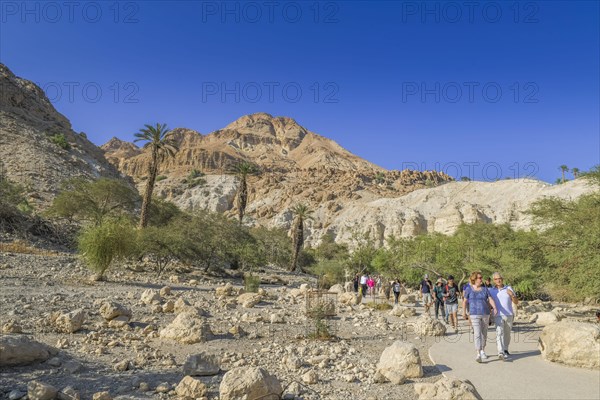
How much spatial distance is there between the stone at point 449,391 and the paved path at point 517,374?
673 millimetres

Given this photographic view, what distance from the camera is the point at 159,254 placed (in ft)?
75.6

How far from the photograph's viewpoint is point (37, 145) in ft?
143

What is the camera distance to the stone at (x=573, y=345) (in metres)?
6.57

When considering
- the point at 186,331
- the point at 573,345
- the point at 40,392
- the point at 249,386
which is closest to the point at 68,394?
the point at 40,392

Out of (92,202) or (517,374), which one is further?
(92,202)

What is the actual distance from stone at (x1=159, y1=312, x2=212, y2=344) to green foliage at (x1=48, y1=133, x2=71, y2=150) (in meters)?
48.6

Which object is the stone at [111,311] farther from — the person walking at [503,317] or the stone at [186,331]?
the person walking at [503,317]

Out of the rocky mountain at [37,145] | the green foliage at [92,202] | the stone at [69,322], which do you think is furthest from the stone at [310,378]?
the rocky mountain at [37,145]

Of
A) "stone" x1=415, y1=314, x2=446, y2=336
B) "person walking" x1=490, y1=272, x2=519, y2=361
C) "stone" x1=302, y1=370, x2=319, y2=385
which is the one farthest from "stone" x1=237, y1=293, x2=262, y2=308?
"person walking" x1=490, y1=272, x2=519, y2=361

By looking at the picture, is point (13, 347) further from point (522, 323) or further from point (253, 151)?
point (253, 151)

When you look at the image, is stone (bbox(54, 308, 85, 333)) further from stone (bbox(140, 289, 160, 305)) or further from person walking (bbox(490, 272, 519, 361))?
person walking (bbox(490, 272, 519, 361))

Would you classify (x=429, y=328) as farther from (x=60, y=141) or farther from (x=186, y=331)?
(x=60, y=141)

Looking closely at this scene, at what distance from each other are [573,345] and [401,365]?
3197 mm

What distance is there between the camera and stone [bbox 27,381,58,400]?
189 inches
